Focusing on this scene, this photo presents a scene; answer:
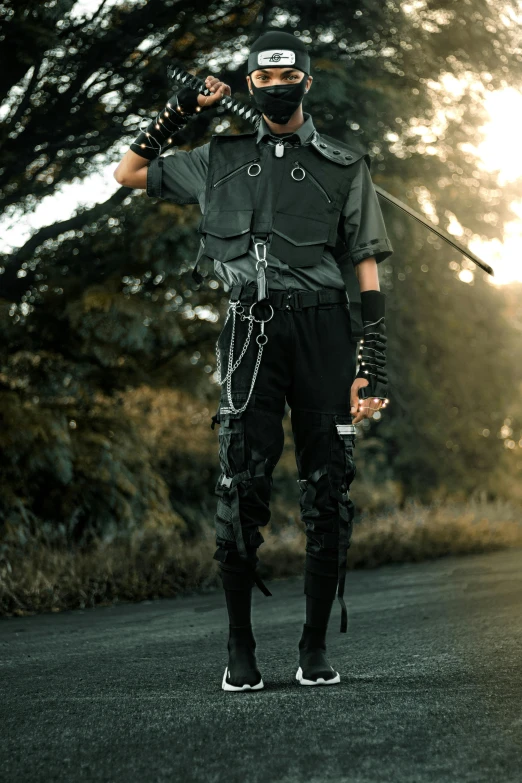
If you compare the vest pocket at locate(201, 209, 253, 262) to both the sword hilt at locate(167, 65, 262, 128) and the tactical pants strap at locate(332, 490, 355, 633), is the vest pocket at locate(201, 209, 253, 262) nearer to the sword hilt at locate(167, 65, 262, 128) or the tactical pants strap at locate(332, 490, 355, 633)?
the sword hilt at locate(167, 65, 262, 128)

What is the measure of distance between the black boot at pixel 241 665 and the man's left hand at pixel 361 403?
0.84m

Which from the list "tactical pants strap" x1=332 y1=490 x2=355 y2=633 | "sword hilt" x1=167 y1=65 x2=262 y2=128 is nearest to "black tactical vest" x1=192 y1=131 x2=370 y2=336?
"sword hilt" x1=167 y1=65 x2=262 y2=128

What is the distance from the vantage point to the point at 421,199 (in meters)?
10.4

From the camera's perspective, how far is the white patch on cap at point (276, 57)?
3803 mm

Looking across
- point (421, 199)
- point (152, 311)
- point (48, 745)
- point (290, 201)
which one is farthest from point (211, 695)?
point (421, 199)

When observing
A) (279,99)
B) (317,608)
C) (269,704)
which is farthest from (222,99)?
(269,704)

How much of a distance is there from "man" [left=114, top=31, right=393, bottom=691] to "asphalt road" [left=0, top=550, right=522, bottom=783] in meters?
0.34

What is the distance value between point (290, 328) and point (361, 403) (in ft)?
1.22

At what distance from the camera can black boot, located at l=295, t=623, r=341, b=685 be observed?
3.64 metres

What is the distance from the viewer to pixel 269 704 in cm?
329

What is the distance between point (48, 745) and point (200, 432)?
9.10 meters

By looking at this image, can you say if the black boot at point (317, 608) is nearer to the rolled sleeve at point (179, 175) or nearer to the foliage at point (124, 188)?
the rolled sleeve at point (179, 175)

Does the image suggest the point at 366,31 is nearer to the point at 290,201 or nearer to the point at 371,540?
the point at 371,540

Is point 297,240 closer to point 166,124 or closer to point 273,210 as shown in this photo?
point 273,210
